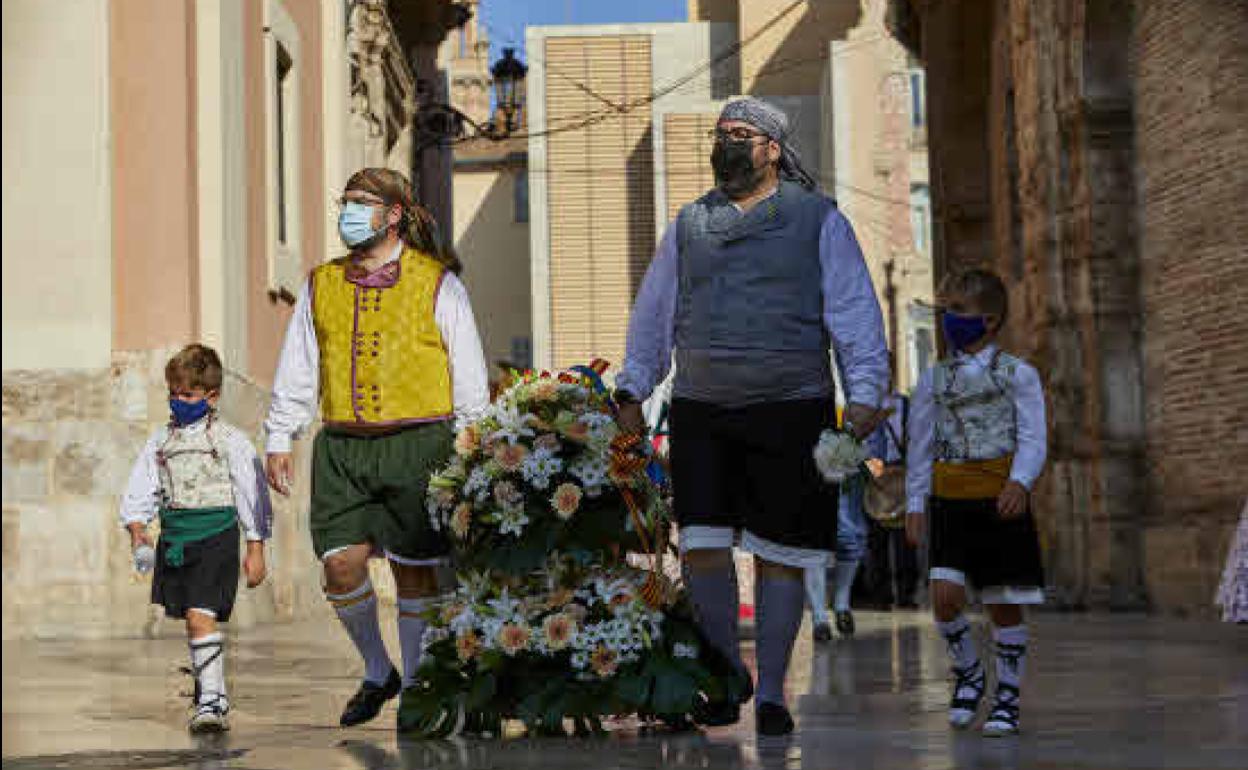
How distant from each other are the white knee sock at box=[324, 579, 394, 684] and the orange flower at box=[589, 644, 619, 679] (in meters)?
0.81

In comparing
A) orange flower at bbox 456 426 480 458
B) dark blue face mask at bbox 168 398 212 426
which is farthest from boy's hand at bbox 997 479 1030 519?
dark blue face mask at bbox 168 398 212 426

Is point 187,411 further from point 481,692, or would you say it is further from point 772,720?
point 772,720

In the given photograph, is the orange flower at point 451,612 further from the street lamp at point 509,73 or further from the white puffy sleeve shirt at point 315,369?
the street lamp at point 509,73

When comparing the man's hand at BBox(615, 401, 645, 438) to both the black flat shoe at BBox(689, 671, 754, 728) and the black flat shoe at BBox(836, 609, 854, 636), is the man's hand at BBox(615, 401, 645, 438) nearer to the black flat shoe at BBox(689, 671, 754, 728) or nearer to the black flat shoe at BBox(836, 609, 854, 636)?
the black flat shoe at BBox(689, 671, 754, 728)

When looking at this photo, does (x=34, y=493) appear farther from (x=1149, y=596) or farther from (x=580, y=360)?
(x=580, y=360)

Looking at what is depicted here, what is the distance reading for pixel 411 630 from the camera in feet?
22.3

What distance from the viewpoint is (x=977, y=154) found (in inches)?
1003

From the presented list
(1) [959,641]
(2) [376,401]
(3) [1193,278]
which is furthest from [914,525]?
(3) [1193,278]

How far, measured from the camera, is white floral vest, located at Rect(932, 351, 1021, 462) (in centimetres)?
687

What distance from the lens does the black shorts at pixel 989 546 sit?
22.2 feet

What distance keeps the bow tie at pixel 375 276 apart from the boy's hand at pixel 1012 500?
2006 mm

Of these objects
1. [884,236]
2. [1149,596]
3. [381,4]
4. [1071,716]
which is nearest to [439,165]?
[381,4]

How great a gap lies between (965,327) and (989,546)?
726mm

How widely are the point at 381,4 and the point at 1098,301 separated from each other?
33.4 ft
